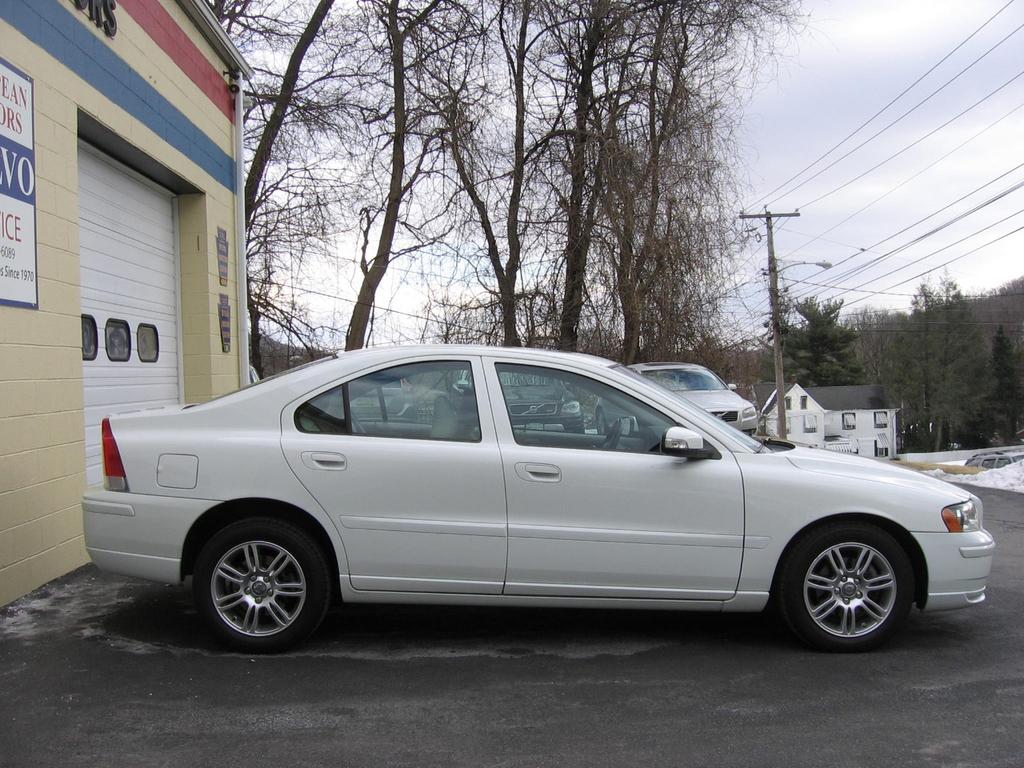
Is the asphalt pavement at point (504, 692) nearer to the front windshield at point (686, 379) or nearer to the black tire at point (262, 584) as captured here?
the black tire at point (262, 584)

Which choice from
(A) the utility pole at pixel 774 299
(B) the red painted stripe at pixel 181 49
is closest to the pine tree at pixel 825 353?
(A) the utility pole at pixel 774 299

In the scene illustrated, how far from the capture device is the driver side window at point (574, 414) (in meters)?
4.27

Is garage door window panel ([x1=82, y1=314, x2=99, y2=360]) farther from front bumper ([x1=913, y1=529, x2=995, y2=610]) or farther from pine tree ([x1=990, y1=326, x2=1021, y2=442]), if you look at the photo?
pine tree ([x1=990, y1=326, x2=1021, y2=442])

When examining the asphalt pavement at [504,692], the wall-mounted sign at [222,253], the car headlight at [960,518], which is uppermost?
the wall-mounted sign at [222,253]

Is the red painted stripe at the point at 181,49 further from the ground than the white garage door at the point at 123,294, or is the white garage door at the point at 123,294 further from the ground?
the red painted stripe at the point at 181,49

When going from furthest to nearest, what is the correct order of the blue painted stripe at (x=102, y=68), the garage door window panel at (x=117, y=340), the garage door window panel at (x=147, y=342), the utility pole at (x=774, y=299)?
the utility pole at (x=774, y=299)
the garage door window panel at (x=147, y=342)
the garage door window panel at (x=117, y=340)
the blue painted stripe at (x=102, y=68)

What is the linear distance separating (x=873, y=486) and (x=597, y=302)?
1181 centimetres

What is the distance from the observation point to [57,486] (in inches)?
221

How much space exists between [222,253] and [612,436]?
6751 millimetres

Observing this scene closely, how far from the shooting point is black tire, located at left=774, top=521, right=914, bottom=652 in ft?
13.6

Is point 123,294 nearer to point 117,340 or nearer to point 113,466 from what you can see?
point 117,340

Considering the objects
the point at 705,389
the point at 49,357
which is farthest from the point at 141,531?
the point at 705,389

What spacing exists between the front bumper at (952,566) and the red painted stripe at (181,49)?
7.21 meters

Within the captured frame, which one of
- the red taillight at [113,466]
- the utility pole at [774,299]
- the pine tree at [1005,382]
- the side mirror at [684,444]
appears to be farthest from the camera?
the pine tree at [1005,382]
